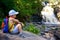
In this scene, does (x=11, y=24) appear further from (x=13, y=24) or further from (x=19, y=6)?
(x=19, y=6)

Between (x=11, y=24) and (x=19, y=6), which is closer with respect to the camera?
(x=11, y=24)

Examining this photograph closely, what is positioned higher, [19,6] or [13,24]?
[19,6]

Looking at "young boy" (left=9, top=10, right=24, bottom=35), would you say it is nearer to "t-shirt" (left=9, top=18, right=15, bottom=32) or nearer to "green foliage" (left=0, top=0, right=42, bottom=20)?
"t-shirt" (left=9, top=18, right=15, bottom=32)

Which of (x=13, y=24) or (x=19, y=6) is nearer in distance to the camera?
(x=13, y=24)

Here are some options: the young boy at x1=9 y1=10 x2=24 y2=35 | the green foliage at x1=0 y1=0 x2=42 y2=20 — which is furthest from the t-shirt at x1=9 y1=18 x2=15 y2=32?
the green foliage at x1=0 y1=0 x2=42 y2=20

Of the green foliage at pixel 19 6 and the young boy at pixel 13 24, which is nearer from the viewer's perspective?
the young boy at pixel 13 24

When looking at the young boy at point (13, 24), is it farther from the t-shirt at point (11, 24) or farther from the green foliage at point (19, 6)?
the green foliage at point (19, 6)

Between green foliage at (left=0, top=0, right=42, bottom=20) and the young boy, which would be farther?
green foliage at (left=0, top=0, right=42, bottom=20)

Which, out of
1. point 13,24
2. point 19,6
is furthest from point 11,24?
point 19,6

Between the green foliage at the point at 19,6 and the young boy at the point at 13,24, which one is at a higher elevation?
the green foliage at the point at 19,6

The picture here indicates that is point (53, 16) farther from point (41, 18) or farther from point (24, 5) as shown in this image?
point (24, 5)

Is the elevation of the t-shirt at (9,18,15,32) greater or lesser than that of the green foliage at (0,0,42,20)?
lesser

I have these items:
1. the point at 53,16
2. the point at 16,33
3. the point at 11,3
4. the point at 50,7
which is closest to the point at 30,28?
the point at 11,3

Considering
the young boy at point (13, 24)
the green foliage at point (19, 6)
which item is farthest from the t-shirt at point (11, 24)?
the green foliage at point (19, 6)
